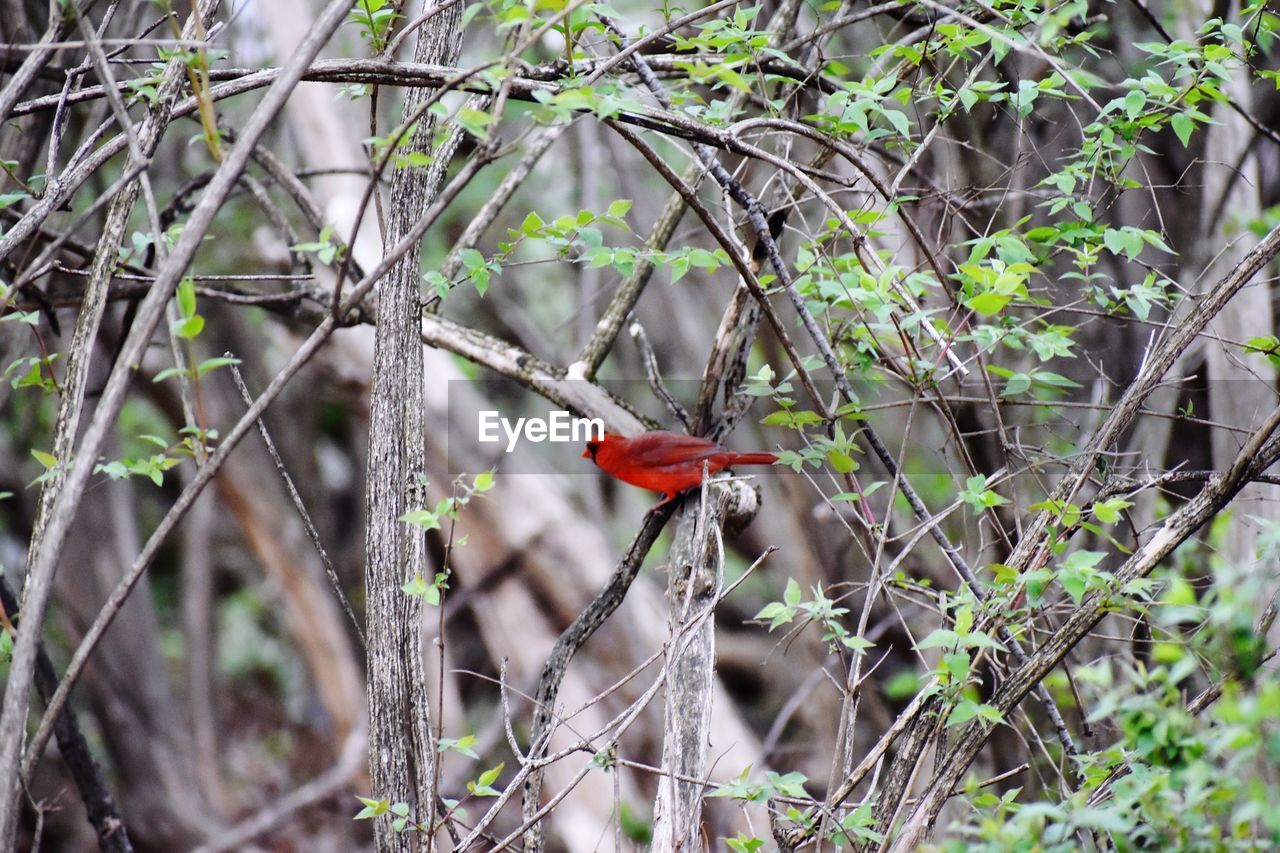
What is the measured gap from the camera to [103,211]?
5078 mm

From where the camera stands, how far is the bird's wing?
9.66 feet

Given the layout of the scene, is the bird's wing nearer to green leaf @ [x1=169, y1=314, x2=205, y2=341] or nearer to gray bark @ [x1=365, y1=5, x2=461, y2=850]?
gray bark @ [x1=365, y1=5, x2=461, y2=850]

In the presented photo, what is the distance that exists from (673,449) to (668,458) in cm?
4

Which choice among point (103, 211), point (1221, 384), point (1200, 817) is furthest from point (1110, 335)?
point (103, 211)

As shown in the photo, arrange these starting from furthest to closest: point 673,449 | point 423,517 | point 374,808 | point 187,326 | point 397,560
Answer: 1. point 673,449
2. point 397,560
3. point 374,808
4. point 423,517
5. point 187,326

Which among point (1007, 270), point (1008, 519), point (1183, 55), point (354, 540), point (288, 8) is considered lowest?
point (354, 540)

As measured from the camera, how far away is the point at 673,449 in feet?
9.70

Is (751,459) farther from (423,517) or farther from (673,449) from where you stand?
(423,517)

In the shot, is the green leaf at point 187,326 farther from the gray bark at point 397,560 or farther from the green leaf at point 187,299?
the gray bark at point 397,560

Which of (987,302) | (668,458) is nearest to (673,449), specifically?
(668,458)

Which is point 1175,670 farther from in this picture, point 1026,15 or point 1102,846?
point 1026,15

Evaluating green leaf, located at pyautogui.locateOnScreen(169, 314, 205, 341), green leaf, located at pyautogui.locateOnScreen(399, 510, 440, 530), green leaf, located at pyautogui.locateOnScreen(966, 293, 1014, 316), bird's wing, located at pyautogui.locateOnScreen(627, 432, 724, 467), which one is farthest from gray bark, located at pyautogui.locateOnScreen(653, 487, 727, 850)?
green leaf, located at pyautogui.locateOnScreen(169, 314, 205, 341)

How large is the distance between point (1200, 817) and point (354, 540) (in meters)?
7.57

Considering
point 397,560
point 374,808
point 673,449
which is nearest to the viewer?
point 374,808
